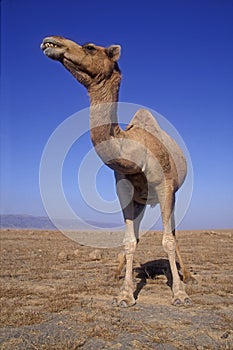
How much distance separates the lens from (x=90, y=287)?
26.0ft

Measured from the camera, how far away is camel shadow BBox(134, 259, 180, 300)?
8.34m

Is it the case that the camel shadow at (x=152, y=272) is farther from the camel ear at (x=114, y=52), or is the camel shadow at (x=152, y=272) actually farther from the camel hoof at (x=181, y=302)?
the camel ear at (x=114, y=52)

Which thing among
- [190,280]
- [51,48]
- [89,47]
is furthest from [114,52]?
[190,280]

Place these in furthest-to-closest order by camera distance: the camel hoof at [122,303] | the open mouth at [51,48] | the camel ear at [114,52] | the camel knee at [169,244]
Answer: the camel knee at [169,244] → the camel hoof at [122,303] → the camel ear at [114,52] → the open mouth at [51,48]

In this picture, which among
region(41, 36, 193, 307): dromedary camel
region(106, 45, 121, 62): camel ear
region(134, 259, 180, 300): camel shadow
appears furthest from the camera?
region(134, 259, 180, 300): camel shadow

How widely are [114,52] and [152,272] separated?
20.6 ft

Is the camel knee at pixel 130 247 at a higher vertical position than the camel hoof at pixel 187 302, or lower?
higher

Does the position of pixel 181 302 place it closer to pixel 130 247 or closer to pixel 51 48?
pixel 130 247

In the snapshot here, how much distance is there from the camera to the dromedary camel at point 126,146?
530 centimetres

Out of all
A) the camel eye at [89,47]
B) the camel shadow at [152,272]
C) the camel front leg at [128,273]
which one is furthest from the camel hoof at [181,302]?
the camel eye at [89,47]

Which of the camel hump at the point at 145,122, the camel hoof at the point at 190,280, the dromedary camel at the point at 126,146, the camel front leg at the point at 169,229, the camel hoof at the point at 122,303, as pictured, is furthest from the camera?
the camel hoof at the point at 190,280

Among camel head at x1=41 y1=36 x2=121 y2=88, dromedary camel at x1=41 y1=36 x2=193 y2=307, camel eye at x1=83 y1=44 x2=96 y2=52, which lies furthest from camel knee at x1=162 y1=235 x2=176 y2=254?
camel eye at x1=83 y1=44 x2=96 y2=52

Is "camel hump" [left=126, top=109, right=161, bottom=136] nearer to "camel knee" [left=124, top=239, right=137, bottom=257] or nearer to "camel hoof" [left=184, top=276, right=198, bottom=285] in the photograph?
"camel knee" [left=124, top=239, right=137, bottom=257]

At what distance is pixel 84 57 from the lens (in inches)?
207
